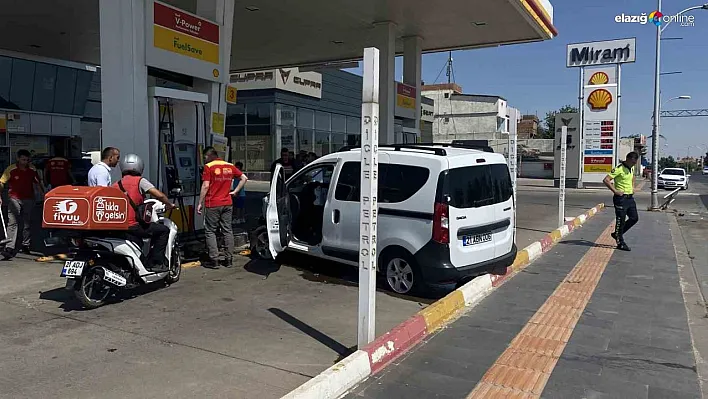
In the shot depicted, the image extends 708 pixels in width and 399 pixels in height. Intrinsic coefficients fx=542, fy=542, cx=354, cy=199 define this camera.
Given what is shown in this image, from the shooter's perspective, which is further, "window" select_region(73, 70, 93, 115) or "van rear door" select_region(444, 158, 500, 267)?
"window" select_region(73, 70, 93, 115)

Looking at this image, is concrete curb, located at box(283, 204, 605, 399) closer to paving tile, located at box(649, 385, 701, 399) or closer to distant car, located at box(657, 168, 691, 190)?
paving tile, located at box(649, 385, 701, 399)

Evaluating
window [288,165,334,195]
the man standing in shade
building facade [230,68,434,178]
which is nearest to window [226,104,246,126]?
building facade [230,68,434,178]

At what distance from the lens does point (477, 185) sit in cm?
690

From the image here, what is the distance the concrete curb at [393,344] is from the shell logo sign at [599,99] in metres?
28.0

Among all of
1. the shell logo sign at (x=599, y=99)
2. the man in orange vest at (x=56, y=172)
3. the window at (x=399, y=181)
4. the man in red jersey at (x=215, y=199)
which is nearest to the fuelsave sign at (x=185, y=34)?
the man in red jersey at (x=215, y=199)

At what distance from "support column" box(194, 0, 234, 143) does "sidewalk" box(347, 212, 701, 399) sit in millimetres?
5654

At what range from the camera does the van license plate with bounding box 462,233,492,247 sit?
6.68m

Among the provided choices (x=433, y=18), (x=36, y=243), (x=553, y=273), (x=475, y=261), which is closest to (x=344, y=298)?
(x=475, y=261)

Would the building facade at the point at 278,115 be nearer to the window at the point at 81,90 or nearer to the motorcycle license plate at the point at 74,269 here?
the window at the point at 81,90

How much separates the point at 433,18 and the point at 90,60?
1384 centimetres

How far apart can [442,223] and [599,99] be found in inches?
1184

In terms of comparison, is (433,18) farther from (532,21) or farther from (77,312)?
(77,312)

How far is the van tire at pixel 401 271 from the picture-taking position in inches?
269

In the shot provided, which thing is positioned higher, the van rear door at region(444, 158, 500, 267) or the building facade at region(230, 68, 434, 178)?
the building facade at region(230, 68, 434, 178)
